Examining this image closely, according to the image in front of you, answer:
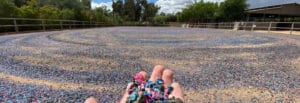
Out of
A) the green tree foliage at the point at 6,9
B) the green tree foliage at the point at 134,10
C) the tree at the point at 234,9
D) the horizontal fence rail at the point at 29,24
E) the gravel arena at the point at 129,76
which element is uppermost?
the green tree foliage at the point at 134,10

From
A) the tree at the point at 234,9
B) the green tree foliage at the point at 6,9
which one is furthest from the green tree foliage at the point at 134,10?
the green tree foliage at the point at 6,9

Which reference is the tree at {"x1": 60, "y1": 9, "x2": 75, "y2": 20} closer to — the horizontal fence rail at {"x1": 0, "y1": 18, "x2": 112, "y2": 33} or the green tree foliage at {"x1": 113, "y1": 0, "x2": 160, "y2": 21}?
the horizontal fence rail at {"x1": 0, "y1": 18, "x2": 112, "y2": 33}

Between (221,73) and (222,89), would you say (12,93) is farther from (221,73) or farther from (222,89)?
(221,73)

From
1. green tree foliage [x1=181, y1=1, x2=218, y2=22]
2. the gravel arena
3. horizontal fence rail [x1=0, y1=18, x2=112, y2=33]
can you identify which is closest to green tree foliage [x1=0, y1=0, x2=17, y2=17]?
horizontal fence rail [x1=0, y1=18, x2=112, y2=33]

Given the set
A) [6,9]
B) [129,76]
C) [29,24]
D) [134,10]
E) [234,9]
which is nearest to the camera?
[129,76]

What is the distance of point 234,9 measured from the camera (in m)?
35.5

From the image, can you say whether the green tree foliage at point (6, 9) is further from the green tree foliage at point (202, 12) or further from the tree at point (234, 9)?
the green tree foliage at point (202, 12)

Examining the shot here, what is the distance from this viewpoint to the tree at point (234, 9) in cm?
3459

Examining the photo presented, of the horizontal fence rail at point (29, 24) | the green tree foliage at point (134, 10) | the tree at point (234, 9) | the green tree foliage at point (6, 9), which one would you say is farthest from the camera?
the green tree foliage at point (134, 10)

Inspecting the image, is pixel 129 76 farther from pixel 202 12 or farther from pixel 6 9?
pixel 202 12

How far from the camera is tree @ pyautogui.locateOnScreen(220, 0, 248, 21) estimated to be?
34.6 metres

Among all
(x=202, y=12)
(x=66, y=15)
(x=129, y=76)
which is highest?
(x=202, y=12)

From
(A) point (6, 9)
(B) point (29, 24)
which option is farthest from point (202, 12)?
(A) point (6, 9)

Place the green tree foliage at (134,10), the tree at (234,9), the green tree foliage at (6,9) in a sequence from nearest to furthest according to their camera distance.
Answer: the green tree foliage at (6,9)
the tree at (234,9)
the green tree foliage at (134,10)
